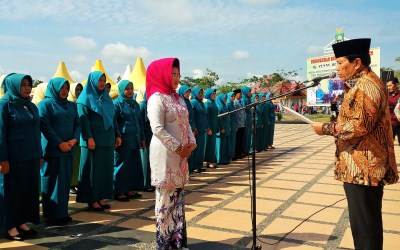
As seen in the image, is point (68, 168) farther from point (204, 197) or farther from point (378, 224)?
point (378, 224)

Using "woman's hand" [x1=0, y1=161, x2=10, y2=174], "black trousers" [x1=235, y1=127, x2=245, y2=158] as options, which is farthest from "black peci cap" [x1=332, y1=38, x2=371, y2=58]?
"black trousers" [x1=235, y1=127, x2=245, y2=158]

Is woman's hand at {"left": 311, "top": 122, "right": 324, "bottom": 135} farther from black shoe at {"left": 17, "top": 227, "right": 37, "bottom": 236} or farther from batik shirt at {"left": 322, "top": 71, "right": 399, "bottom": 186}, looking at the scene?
black shoe at {"left": 17, "top": 227, "right": 37, "bottom": 236}

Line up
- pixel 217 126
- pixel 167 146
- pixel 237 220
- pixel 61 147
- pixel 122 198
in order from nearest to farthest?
pixel 167 146, pixel 61 147, pixel 237 220, pixel 122 198, pixel 217 126

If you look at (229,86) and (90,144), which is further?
(229,86)

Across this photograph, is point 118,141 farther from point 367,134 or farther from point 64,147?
point 367,134

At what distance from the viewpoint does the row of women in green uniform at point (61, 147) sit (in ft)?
11.1

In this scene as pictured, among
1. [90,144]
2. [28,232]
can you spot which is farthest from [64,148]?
[28,232]

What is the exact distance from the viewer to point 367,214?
2.29m

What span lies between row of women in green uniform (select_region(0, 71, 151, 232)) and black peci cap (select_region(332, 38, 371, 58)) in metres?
2.79

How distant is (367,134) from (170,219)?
1.61 m

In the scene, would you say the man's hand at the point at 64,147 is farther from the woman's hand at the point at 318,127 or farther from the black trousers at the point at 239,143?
the black trousers at the point at 239,143

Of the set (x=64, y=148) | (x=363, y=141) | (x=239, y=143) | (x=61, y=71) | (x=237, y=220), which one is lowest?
(x=237, y=220)

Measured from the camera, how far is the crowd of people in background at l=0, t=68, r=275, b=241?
11.1 feet

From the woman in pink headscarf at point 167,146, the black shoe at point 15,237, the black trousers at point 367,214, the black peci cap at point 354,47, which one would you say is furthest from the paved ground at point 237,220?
the black peci cap at point 354,47
